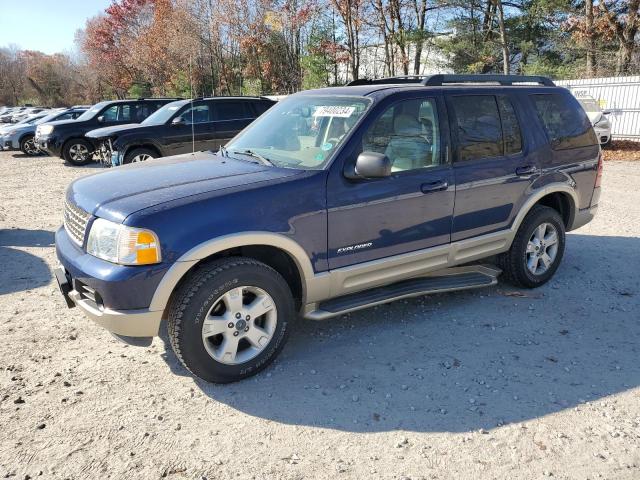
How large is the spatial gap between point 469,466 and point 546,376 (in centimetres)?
117

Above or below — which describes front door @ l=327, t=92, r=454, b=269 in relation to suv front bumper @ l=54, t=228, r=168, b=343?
above

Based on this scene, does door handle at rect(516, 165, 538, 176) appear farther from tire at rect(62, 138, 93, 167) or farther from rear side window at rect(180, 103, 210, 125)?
tire at rect(62, 138, 93, 167)

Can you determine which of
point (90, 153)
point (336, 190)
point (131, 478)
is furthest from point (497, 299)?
point (90, 153)

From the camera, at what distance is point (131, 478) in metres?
2.60

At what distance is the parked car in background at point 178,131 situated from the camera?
11.1 metres

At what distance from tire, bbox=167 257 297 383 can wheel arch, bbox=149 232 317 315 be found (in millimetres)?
100

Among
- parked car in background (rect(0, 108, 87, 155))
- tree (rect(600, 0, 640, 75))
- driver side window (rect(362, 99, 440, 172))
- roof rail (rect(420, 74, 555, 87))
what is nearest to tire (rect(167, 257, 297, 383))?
driver side window (rect(362, 99, 440, 172))

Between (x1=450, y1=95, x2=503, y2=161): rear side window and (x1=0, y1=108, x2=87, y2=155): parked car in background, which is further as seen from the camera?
(x1=0, y1=108, x2=87, y2=155): parked car in background

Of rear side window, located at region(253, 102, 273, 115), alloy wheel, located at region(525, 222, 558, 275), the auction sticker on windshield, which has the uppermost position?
rear side window, located at region(253, 102, 273, 115)

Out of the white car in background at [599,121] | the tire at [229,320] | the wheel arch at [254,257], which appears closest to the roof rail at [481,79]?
the wheel arch at [254,257]

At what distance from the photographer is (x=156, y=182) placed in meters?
3.47

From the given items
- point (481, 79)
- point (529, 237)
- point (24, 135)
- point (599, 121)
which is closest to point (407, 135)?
point (481, 79)

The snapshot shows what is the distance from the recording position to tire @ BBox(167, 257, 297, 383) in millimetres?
3154

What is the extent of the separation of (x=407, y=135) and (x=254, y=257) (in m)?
1.54
